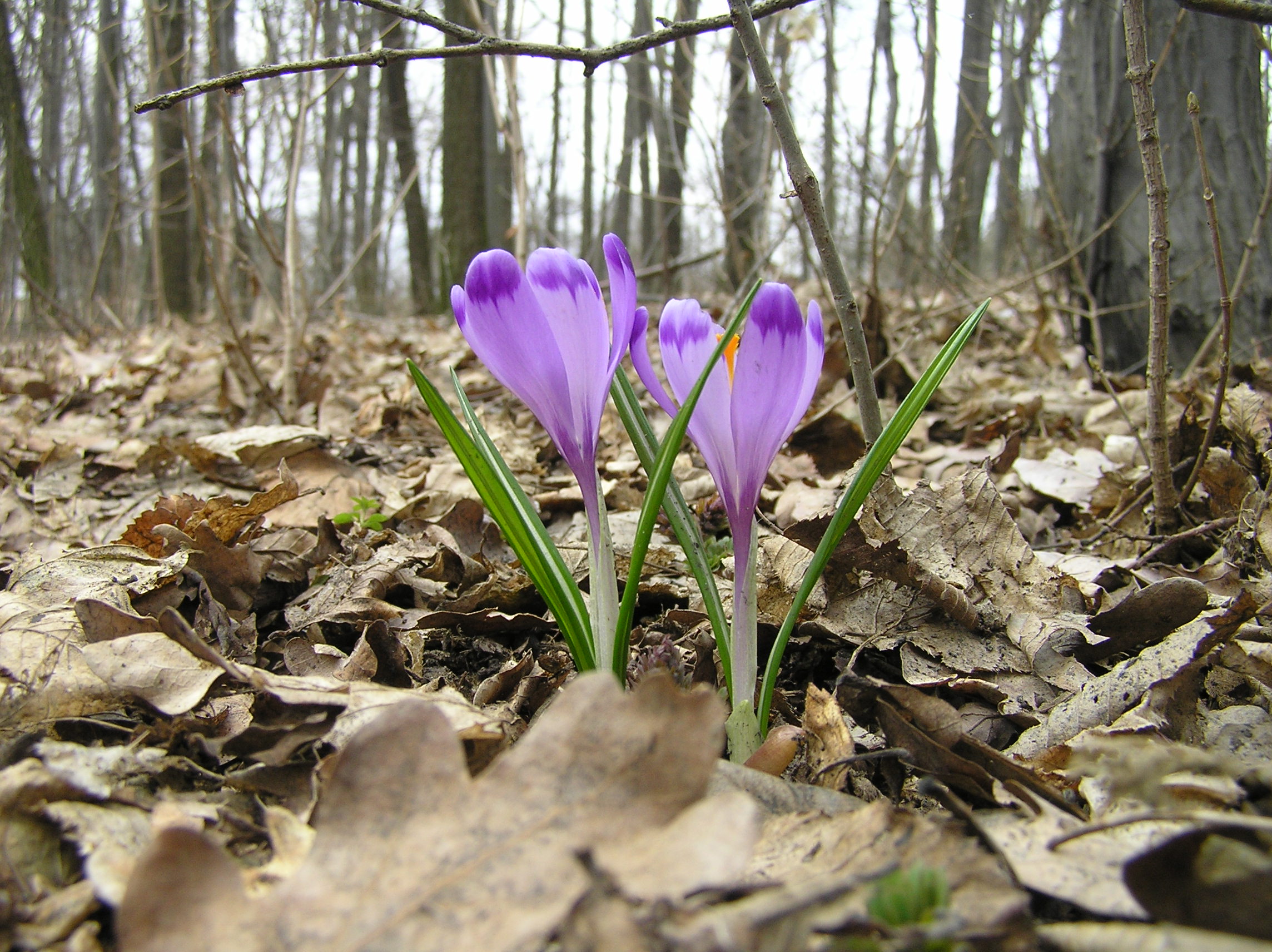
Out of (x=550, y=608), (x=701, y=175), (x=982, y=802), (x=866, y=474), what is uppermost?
(x=701, y=175)

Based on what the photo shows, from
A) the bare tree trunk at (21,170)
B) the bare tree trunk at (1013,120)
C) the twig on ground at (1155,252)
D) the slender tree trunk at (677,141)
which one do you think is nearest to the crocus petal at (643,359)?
the twig on ground at (1155,252)

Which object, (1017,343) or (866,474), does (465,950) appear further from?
(1017,343)

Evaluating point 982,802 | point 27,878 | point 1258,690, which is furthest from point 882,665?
point 27,878

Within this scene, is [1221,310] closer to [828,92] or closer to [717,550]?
[717,550]

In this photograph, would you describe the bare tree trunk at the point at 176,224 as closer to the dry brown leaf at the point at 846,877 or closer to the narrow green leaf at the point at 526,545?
the narrow green leaf at the point at 526,545

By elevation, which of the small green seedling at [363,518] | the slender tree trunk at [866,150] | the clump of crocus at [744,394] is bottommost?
the small green seedling at [363,518]

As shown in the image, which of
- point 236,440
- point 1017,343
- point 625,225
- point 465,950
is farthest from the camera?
point 625,225
